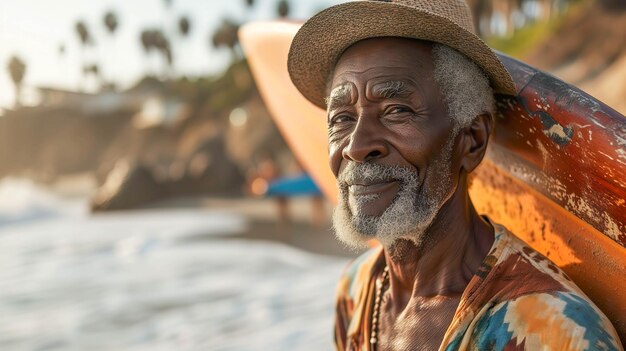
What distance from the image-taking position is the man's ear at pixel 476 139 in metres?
1.45

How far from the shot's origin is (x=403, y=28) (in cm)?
137

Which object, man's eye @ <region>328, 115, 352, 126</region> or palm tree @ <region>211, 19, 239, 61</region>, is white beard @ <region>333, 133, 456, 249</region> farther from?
Answer: palm tree @ <region>211, 19, 239, 61</region>

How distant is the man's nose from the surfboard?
14.6 inches

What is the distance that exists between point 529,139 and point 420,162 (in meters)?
0.31

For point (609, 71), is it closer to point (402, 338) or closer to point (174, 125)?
point (402, 338)

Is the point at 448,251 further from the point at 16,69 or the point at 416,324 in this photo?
the point at 16,69

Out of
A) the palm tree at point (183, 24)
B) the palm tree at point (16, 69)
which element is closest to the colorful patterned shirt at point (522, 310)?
the palm tree at point (16, 69)

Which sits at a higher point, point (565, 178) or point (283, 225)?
point (565, 178)

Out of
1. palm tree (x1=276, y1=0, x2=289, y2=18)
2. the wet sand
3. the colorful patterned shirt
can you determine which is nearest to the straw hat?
the colorful patterned shirt

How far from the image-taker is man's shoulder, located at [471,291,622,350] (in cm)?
109

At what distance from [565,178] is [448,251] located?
332 millimetres

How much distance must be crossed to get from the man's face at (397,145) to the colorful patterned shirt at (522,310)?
0.20m

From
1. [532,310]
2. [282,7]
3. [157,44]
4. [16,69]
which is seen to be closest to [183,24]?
[157,44]

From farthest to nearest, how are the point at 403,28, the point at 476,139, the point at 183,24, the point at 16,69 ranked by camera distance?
the point at 183,24
the point at 16,69
the point at 476,139
the point at 403,28
